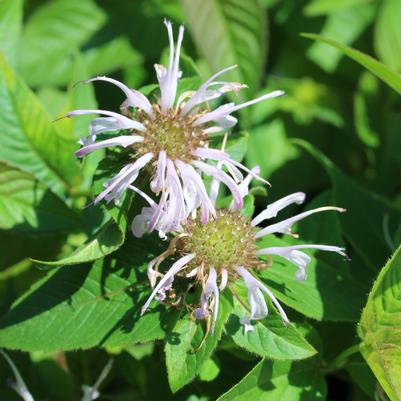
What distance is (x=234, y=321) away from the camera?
92 cm

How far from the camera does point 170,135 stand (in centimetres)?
91

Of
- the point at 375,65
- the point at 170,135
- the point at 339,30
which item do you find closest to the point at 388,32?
the point at 339,30

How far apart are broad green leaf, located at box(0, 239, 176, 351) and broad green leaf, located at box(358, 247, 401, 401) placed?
273 mm

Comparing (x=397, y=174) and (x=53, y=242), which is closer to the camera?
(x=53, y=242)

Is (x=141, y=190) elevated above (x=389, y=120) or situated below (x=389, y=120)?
above

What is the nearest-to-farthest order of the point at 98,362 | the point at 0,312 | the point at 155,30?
the point at 0,312, the point at 98,362, the point at 155,30

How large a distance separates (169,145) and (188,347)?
262 mm

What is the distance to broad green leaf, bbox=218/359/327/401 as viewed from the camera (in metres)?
0.96

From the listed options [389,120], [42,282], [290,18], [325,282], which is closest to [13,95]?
[42,282]

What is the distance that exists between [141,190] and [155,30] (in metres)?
0.96

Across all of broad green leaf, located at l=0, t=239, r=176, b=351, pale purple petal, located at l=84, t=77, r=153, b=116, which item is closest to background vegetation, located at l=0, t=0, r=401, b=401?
broad green leaf, located at l=0, t=239, r=176, b=351

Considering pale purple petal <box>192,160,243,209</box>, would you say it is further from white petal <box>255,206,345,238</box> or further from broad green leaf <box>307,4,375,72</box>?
broad green leaf <box>307,4,375,72</box>

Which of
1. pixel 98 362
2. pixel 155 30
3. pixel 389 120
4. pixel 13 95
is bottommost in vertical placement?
pixel 98 362

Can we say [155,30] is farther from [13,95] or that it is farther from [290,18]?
[13,95]
